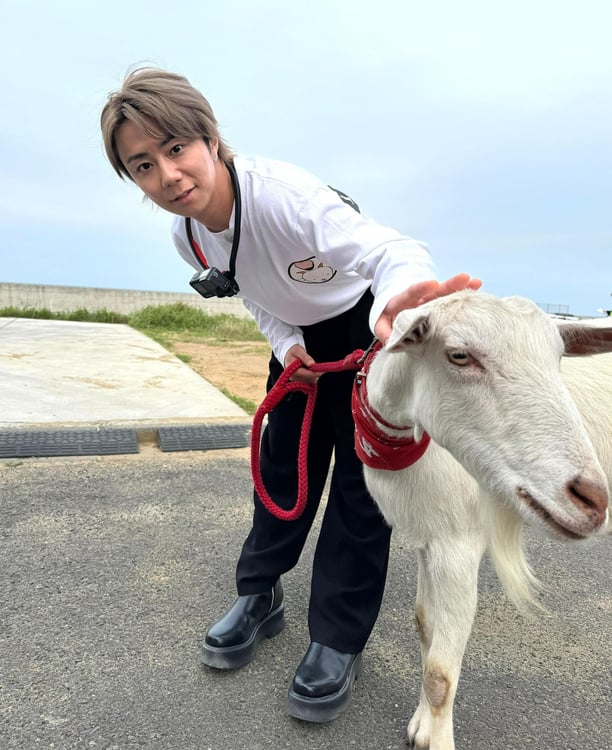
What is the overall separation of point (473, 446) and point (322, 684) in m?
1.18

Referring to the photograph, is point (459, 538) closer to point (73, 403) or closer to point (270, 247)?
point (270, 247)

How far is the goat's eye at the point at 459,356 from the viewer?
120 centimetres

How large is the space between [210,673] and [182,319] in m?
15.6

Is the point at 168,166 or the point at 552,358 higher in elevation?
the point at 168,166

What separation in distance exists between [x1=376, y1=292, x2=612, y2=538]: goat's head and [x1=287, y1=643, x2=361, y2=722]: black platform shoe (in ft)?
3.66

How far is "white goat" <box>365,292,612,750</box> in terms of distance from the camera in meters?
1.10

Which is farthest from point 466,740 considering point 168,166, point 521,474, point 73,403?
point 73,403

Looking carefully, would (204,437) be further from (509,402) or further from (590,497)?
(590,497)

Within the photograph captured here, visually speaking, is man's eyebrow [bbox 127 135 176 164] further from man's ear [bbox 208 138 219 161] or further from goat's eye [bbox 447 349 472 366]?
goat's eye [bbox 447 349 472 366]

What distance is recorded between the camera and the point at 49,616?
237 centimetres

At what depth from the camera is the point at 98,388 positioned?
20.6 feet

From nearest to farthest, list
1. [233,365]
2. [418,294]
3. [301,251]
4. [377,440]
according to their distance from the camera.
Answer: [418,294] → [377,440] → [301,251] → [233,365]

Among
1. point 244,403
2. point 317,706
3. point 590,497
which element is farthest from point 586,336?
point 244,403

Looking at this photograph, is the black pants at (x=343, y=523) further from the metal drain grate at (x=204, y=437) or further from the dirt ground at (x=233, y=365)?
the dirt ground at (x=233, y=365)
